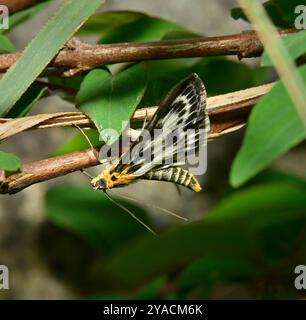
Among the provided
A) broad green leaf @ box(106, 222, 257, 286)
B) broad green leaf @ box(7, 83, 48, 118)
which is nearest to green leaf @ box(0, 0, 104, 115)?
broad green leaf @ box(7, 83, 48, 118)

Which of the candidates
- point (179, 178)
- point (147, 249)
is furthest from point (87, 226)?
point (179, 178)

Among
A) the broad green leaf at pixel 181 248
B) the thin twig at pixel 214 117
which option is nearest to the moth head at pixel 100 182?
the thin twig at pixel 214 117

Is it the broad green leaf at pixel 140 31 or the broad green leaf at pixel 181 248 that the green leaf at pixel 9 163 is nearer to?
the broad green leaf at pixel 140 31

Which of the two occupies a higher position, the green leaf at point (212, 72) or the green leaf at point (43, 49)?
the green leaf at point (212, 72)

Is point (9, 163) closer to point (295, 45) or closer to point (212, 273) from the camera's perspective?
point (295, 45)

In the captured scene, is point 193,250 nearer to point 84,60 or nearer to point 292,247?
point 292,247

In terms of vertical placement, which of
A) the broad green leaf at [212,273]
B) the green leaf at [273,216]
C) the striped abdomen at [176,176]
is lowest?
the broad green leaf at [212,273]

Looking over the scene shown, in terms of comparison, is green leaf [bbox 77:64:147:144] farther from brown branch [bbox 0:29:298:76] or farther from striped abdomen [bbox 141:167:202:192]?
striped abdomen [bbox 141:167:202:192]
